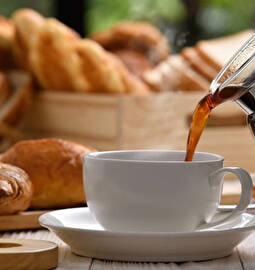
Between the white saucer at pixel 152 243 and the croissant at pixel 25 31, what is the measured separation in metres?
1.18

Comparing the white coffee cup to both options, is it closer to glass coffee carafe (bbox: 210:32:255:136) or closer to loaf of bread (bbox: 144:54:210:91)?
glass coffee carafe (bbox: 210:32:255:136)

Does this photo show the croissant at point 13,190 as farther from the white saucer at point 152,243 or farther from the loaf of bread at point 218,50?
the loaf of bread at point 218,50

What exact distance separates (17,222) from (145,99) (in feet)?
2.70

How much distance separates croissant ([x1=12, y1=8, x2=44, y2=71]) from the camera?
1801 mm

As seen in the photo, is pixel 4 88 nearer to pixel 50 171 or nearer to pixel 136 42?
pixel 136 42

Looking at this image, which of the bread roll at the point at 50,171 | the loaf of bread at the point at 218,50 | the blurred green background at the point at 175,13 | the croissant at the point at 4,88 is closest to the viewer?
the bread roll at the point at 50,171

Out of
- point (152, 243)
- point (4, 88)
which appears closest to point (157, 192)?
point (152, 243)

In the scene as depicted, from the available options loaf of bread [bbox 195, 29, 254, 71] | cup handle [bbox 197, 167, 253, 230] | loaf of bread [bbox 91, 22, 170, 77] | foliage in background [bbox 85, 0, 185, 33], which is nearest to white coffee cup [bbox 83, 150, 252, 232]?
cup handle [bbox 197, 167, 253, 230]

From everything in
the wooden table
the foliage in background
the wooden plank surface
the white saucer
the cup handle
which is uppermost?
the foliage in background

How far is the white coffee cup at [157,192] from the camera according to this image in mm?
661

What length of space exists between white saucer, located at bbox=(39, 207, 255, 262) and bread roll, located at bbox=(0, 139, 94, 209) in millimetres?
281

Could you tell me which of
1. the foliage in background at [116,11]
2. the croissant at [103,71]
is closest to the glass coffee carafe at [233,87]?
the croissant at [103,71]

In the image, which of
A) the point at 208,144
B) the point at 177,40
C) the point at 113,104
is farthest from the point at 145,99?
the point at 177,40

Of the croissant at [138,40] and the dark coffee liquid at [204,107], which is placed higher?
the croissant at [138,40]
